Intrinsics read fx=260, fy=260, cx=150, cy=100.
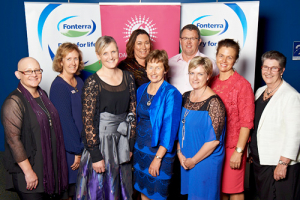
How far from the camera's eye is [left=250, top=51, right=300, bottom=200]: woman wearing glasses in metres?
2.19

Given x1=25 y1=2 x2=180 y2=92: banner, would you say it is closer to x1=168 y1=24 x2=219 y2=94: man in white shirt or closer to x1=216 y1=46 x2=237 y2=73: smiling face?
x1=168 y1=24 x2=219 y2=94: man in white shirt

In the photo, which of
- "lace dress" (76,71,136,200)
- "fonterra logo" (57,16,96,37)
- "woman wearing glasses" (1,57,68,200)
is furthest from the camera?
"fonterra logo" (57,16,96,37)

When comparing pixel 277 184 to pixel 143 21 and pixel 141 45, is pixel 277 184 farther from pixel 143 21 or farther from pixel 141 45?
pixel 143 21

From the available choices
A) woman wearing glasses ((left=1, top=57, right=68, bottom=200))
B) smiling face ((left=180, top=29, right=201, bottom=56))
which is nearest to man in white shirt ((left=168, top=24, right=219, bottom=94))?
smiling face ((left=180, top=29, right=201, bottom=56))

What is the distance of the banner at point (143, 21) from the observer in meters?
3.96

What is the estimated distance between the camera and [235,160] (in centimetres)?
245

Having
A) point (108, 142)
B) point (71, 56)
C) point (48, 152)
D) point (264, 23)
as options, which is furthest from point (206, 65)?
point (264, 23)

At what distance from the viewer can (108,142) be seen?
7.68ft

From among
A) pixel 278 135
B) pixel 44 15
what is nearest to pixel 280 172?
pixel 278 135

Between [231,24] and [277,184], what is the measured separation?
2461mm

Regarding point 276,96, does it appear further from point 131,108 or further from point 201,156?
point 131,108

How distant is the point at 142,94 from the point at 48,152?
0.99 m

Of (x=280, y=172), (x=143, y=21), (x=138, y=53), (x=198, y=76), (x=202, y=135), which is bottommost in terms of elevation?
(x=280, y=172)

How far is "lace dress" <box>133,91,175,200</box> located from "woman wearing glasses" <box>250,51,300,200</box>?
0.85m
